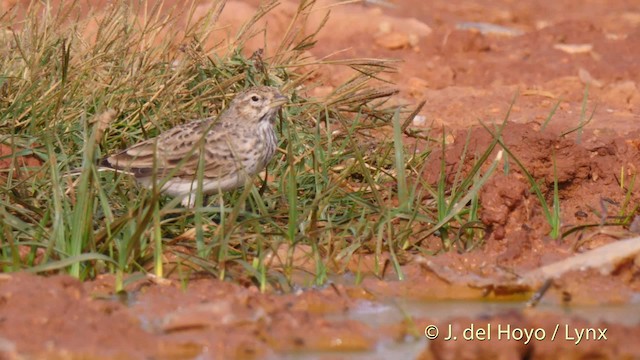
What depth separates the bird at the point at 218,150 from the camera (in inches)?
268

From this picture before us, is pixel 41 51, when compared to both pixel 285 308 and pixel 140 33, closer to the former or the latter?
pixel 140 33

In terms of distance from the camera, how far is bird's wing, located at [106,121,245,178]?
6.87 meters

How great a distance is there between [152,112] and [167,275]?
2115 mm
